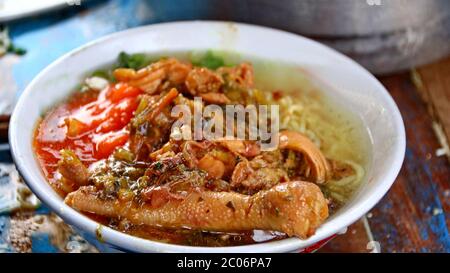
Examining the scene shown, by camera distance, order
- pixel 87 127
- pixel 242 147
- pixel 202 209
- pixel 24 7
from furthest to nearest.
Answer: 1. pixel 24 7
2. pixel 87 127
3. pixel 242 147
4. pixel 202 209

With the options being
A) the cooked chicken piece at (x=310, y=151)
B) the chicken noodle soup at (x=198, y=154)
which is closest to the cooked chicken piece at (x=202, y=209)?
the chicken noodle soup at (x=198, y=154)

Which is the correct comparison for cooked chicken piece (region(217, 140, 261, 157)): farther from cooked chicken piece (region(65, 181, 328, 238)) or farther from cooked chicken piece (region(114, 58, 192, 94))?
cooked chicken piece (region(114, 58, 192, 94))

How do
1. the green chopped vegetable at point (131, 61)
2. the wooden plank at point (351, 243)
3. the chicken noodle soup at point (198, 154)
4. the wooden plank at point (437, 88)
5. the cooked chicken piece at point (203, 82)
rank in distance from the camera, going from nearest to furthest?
the chicken noodle soup at point (198, 154) < the wooden plank at point (351, 243) < the cooked chicken piece at point (203, 82) < the green chopped vegetable at point (131, 61) < the wooden plank at point (437, 88)

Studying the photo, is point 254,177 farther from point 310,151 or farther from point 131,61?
point 131,61

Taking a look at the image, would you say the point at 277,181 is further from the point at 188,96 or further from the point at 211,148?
the point at 188,96

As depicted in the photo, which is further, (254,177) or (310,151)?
(310,151)

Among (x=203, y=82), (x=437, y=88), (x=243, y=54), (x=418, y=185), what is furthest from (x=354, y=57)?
(x=203, y=82)

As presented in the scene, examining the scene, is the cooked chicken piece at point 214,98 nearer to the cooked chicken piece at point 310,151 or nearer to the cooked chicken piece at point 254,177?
the cooked chicken piece at point 310,151
